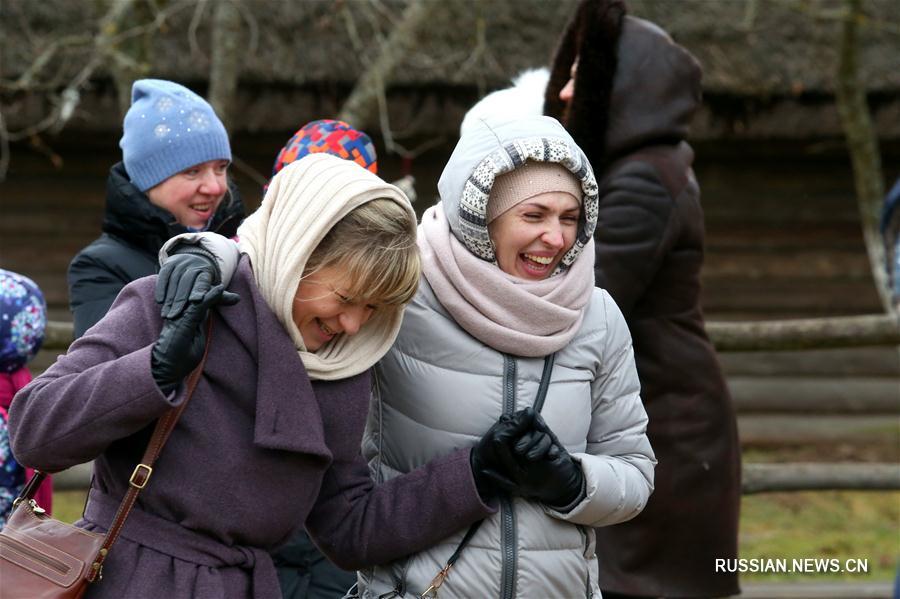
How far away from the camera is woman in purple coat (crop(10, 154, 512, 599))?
1909 mm

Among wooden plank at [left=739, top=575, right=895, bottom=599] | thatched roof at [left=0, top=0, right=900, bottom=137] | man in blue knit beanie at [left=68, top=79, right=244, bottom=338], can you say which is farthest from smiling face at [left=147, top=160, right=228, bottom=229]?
thatched roof at [left=0, top=0, right=900, bottom=137]

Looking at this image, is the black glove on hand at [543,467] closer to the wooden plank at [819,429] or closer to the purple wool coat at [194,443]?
the purple wool coat at [194,443]

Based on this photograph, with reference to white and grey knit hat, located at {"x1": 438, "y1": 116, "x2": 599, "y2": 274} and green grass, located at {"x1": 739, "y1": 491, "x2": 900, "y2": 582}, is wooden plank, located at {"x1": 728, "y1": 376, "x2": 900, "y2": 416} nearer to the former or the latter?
green grass, located at {"x1": 739, "y1": 491, "x2": 900, "y2": 582}

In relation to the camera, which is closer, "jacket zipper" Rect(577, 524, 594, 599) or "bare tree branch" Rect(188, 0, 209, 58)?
"jacket zipper" Rect(577, 524, 594, 599)

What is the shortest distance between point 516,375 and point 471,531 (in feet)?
1.01

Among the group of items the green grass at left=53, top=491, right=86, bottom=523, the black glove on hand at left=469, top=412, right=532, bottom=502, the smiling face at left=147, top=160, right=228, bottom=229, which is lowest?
the green grass at left=53, top=491, right=86, bottom=523

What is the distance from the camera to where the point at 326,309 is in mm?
2078

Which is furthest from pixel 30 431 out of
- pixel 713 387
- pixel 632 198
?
pixel 713 387

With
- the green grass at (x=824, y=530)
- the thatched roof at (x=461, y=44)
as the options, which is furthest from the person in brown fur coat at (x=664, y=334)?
the thatched roof at (x=461, y=44)

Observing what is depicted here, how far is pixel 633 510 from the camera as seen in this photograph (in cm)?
236

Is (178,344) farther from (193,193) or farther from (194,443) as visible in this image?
(193,193)

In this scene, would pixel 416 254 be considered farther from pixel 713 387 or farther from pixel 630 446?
pixel 713 387

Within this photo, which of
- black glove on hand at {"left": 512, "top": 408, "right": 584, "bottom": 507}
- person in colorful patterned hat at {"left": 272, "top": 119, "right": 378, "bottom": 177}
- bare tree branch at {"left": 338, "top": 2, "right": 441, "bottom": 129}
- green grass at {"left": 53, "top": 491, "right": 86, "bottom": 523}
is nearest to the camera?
black glove on hand at {"left": 512, "top": 408, "right": 584, "bottom": 507}

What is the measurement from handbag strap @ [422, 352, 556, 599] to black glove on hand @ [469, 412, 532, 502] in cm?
7
